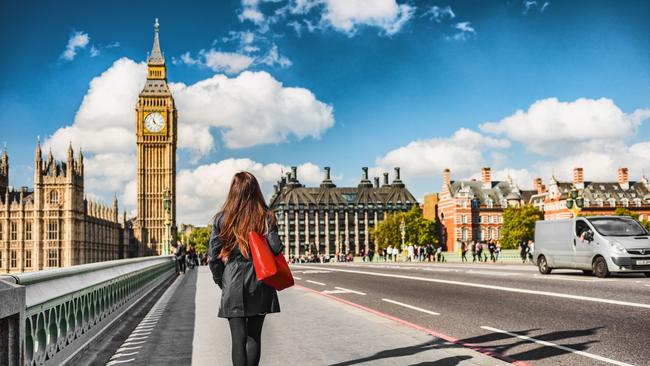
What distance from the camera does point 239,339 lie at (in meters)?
5.52

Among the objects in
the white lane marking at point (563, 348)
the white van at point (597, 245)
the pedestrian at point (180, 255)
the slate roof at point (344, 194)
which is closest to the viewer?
the white lane marking at point (563, 348)

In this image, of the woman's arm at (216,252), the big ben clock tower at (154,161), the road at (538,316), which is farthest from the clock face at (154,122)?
the woman's arm at (216,252)

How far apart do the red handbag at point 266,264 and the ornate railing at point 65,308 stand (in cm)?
177

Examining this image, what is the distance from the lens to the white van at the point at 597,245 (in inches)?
797

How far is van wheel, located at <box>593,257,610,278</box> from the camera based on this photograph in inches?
824

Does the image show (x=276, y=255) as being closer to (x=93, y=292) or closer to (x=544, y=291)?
(x=93, y=292)

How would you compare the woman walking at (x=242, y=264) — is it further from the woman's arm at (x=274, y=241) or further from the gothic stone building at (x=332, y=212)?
the gothic stone building at (x=332, y=212)

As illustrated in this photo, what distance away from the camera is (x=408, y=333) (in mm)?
9711

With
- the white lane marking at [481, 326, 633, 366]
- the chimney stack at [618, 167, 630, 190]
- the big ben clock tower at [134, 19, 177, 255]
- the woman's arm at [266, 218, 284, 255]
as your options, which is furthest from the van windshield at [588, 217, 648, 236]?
the big ben clock tower at [134, 19, 177, 255]

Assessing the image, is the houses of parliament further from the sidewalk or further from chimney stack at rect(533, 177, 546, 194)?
the sidewalk

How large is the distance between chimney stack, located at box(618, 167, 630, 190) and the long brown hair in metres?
123

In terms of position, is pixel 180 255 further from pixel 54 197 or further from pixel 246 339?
pixel 54 197

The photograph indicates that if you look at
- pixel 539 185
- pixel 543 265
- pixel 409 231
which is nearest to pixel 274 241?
pixel 543 265

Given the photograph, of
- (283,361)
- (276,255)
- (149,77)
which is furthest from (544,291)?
(149,77)
